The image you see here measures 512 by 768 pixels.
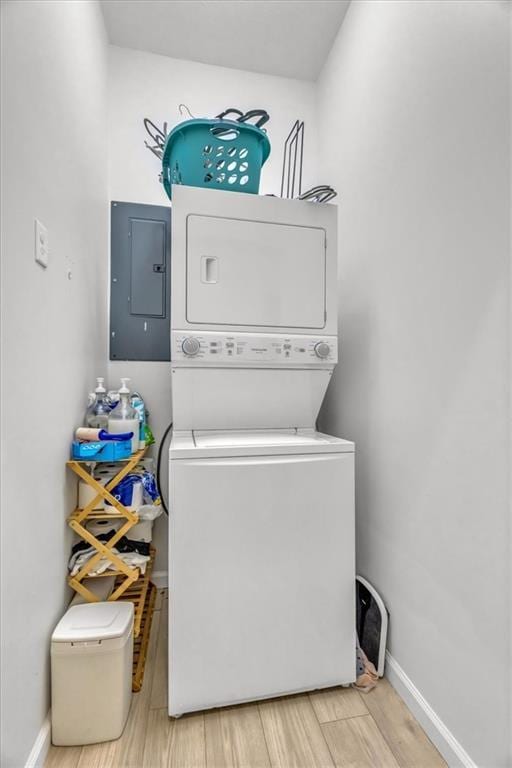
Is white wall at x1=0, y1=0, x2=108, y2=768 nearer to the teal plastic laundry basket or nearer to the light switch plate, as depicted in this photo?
the light switch plate

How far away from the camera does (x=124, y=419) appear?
5.42 ft

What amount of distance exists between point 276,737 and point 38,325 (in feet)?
5.01

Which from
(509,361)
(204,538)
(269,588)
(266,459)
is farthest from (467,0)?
(269,588)

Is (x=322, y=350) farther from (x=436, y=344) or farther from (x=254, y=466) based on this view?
(x=254, y=466)

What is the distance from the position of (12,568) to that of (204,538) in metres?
0.56

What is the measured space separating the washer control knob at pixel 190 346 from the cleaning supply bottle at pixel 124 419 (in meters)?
0.40

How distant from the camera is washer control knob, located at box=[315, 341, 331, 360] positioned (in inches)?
62.1

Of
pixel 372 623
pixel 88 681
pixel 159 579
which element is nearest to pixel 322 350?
pixel 372 623

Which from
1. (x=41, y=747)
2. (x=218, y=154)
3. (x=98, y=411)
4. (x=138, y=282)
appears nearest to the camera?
(x=41, y=747)

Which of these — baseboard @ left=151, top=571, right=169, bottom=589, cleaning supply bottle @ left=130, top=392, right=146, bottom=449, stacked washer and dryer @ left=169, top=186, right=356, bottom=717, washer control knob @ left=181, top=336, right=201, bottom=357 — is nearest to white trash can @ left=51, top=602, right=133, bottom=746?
stacked washer and dryer @ left=169, top=186, right=356, bottom=717

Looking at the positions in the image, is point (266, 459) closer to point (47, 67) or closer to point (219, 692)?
point (219, 692)

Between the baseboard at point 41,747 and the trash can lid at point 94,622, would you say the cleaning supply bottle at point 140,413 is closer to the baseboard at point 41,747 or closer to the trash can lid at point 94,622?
the trash can lid at point 94,622

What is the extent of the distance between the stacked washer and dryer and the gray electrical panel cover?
67 cm

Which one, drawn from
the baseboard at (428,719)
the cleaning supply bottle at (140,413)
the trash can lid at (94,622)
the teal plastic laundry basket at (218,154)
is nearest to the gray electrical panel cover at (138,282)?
the cleaning supply bottle at (140,413)
